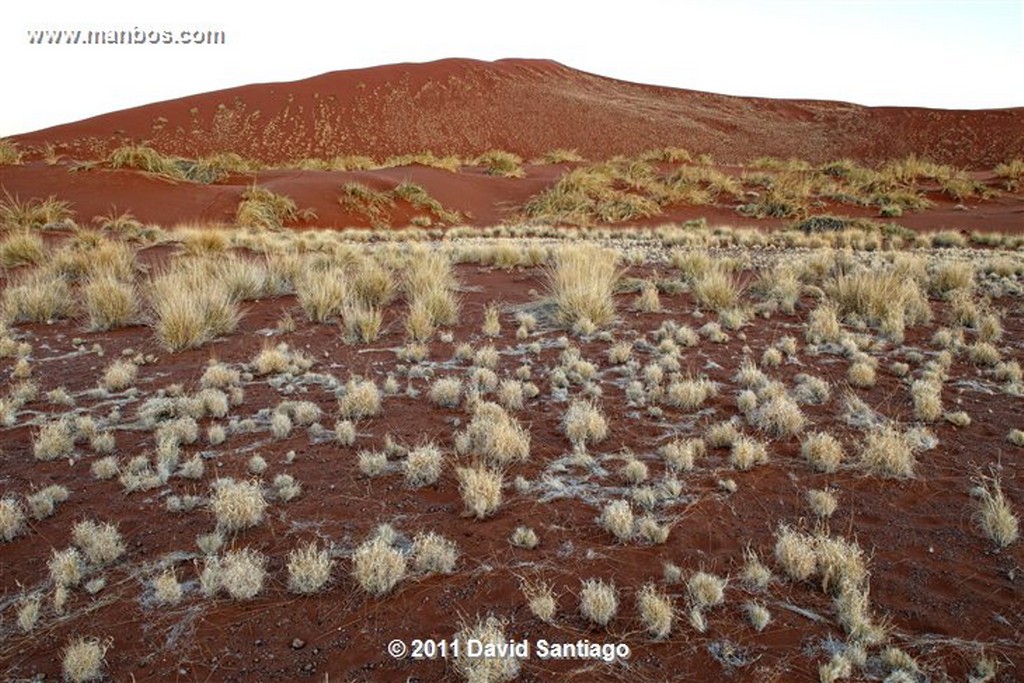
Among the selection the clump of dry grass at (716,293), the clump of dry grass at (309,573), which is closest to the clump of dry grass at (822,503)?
the clump of dry grass at (309,573)

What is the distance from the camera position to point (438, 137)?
59.3 m

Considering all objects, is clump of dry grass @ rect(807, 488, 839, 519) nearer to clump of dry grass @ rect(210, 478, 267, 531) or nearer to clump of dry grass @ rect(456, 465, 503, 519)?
clump of dry grass @ rect(456, 465, 503, 519)

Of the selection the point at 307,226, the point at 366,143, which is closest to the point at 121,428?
the point at 307,226

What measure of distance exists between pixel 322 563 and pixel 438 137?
191ft

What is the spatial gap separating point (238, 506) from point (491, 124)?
59148mm

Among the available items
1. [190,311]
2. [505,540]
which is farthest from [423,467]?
[190,311]

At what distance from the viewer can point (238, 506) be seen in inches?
178

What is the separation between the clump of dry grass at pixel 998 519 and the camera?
14.3 feet

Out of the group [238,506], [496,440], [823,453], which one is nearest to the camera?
[238,506]

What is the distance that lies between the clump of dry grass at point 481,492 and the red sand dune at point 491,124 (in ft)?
164

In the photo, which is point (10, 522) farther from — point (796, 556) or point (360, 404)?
point (796, 556)

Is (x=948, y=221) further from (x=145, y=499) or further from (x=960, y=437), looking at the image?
(x=145, y=499)

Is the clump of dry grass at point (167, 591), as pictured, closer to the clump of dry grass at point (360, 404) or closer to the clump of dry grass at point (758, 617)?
the clump of dry grass at point (360, 404)

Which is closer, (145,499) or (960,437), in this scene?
(145,499)
